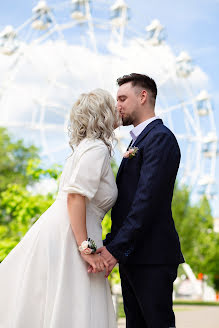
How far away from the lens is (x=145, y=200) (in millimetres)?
3439

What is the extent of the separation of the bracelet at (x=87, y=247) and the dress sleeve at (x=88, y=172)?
0.24 metres

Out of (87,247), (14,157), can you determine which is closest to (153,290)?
(87,247)

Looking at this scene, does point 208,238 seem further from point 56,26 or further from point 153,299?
point 153,299

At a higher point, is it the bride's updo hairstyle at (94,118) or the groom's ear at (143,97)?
the groom's ear at (143,97)

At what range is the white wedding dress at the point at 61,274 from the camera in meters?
3.28

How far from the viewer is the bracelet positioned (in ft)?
10.9

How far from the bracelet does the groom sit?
0.31 ft

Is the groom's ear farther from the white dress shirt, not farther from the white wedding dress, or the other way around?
the white wedding dress

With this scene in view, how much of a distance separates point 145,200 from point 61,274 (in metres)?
0.60

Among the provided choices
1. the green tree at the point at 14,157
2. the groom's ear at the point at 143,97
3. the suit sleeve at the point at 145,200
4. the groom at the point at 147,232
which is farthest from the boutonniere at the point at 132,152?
the green tree at the point at 14,157

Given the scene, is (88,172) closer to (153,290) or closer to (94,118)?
(94,118)

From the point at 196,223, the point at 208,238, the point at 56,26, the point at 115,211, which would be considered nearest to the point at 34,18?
the point at 56,26

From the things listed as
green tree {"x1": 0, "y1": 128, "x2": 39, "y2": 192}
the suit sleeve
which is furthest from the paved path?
green tree {"x1": 0, "y1": 128, "x2": 39, "y2": 192}

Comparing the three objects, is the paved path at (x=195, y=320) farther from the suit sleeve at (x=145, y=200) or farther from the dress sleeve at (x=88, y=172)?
the dress sleeve at (x=88, y=172)
